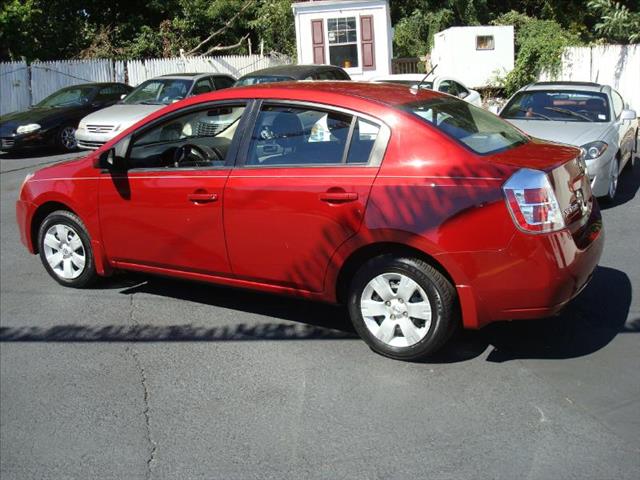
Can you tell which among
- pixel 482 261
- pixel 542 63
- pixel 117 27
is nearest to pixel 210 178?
pixel 482 261

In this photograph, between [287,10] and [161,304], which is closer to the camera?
[161,304]

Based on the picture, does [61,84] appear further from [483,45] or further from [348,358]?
[348,358]

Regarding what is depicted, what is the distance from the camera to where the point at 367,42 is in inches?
865

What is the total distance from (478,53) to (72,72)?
1239 centimetres

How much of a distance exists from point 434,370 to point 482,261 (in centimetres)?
79

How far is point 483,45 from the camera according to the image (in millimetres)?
21078

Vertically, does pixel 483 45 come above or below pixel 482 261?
A: above

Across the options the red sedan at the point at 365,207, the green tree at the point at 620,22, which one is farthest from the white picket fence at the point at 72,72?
the red sedan at the point at 365,207

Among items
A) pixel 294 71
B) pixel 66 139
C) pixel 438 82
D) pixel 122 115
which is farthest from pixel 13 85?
pixel 438 82

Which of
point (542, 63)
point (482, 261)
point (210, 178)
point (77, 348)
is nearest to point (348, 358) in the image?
point (482, 261)

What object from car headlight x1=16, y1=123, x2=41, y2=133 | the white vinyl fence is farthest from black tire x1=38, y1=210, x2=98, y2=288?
the white vinyl fence

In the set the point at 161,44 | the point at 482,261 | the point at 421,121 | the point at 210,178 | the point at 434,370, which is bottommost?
the point at 434,370

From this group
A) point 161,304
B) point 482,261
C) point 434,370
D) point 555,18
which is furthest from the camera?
point 555,18

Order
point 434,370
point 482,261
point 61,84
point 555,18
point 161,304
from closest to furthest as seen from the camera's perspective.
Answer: point 482,261, point 434,370, point 161,304, point 61,84, point 555,18
